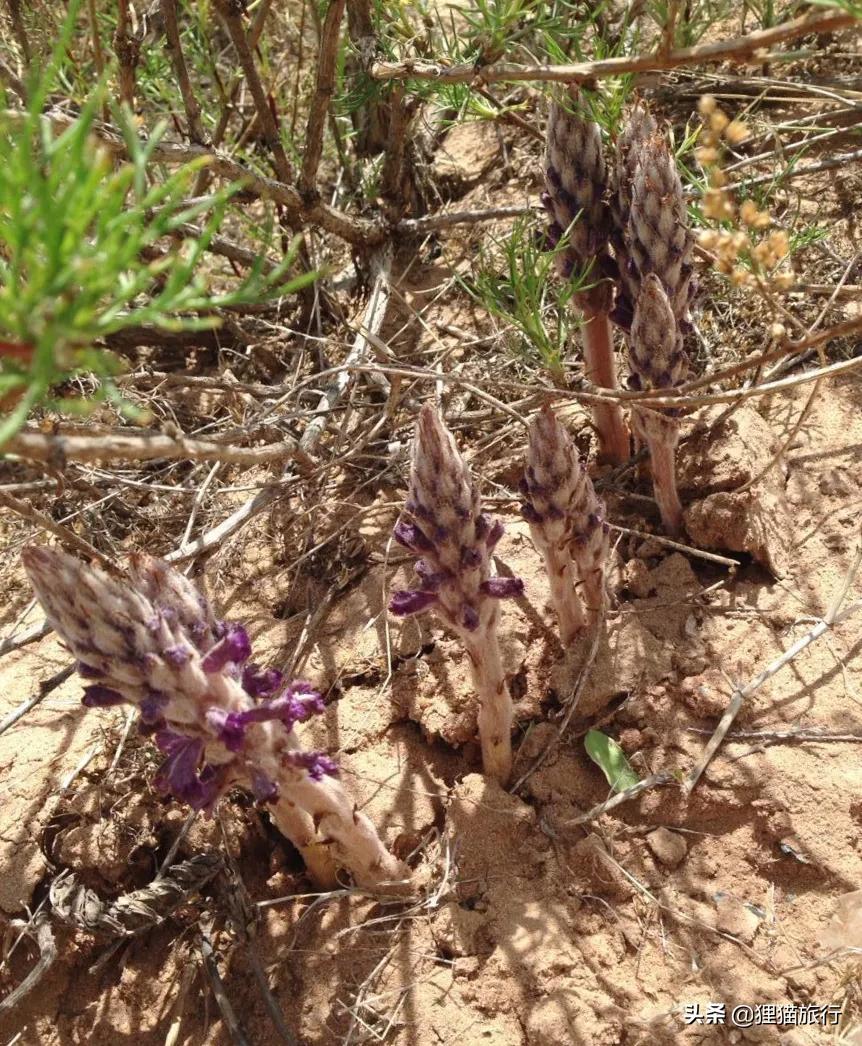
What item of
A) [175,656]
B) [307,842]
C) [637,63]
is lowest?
[307,842]

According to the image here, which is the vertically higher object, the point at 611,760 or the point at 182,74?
the point at 182,74

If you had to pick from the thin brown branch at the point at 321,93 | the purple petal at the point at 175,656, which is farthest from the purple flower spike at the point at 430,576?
the thin brown branch at the point at 321,93

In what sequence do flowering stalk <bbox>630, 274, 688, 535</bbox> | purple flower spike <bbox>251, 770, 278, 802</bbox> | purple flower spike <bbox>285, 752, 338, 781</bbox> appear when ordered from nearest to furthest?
1. purple flower spike <bbox>251, 770, 278, 802</bbox>
2. purple flower spike <bbox>285, 752, 338, 781</bbox>
3. flowering stalk <bbox>630, 274, 688, 535</bbox>

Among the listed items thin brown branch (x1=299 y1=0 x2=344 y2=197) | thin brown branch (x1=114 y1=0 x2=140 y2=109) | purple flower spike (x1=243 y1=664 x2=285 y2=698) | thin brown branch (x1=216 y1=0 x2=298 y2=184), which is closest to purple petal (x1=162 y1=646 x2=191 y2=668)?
purple flower spike (x1=243 y1=664 x2=285 y2=698)

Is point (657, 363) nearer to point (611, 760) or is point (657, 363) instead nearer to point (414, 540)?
point (414, 540)

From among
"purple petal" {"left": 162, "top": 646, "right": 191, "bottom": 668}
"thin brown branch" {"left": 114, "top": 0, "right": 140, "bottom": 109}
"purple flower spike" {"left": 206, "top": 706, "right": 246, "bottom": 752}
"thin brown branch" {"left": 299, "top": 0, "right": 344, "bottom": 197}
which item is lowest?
"purple flower spike" {"left": 206, "top": 706, "right": 246, "bottom": 752}

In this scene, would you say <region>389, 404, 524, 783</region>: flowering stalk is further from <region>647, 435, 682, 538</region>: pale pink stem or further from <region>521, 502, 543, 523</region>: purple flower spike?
<region>647, 435, 682, 538</region>: pale pink stem

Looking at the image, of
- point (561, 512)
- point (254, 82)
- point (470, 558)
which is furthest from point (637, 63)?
point (254, 82)
